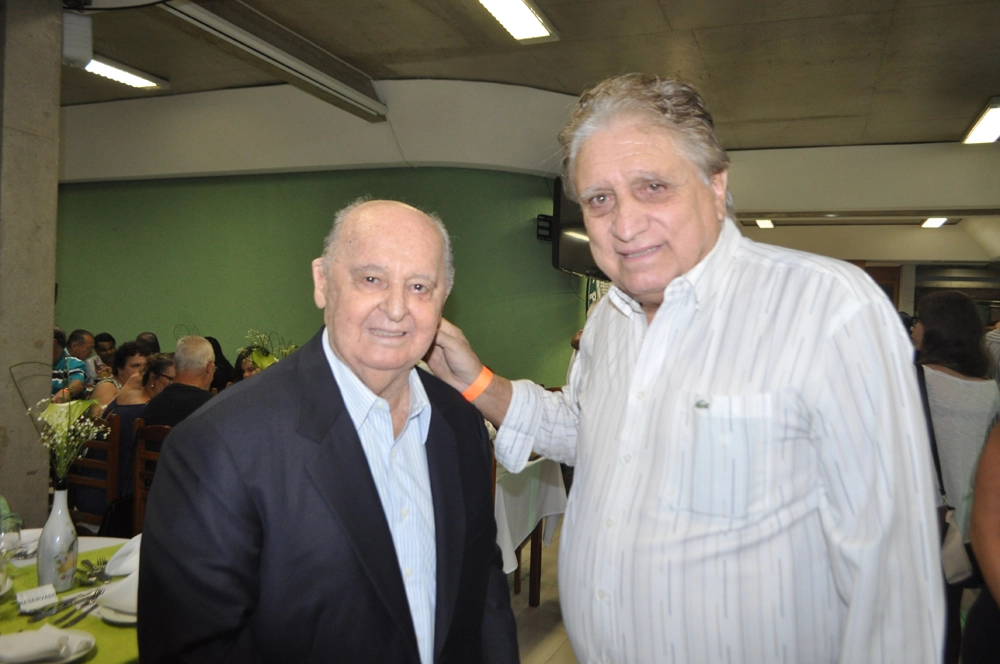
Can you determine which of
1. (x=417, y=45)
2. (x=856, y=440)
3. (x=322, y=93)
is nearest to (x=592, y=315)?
(x=856, y=440)

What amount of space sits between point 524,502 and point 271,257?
188 inches

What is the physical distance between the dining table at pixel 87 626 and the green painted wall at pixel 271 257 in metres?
5.13

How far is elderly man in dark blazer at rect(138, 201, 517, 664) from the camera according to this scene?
46.5 inches

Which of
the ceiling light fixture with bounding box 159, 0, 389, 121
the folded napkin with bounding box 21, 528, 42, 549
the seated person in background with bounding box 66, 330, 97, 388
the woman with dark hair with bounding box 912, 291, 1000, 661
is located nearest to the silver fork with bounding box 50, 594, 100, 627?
the folded napkin with bounding box 21, 528, 42, 549

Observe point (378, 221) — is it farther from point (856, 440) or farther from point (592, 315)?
point (856, 440)

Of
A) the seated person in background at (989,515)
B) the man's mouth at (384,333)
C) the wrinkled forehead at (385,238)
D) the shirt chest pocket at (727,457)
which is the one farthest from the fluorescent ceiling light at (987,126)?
the man's mouth at (384,333)

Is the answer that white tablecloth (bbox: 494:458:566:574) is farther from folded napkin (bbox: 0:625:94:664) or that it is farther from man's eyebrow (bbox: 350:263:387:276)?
man's eyebrow (bbox: 350:263:387:276)

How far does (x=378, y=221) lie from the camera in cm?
143

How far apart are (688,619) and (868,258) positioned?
43.1 ft

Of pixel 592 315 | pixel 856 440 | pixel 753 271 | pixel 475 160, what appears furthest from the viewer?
pixel 475 160

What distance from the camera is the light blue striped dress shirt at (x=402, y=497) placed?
1374 mm

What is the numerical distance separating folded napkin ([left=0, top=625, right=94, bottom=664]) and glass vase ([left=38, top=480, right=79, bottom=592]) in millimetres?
358

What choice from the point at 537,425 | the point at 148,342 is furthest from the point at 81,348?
the point at 537,425

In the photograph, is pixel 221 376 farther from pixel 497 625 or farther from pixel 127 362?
pixel 497 625
